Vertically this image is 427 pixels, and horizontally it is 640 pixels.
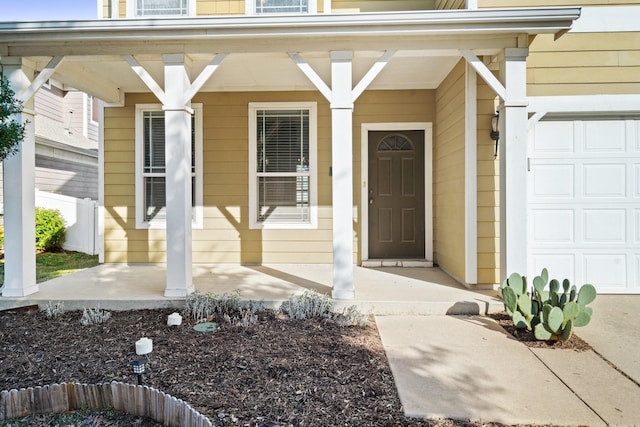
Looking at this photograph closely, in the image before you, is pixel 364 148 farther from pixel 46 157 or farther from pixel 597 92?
pixel 46 157

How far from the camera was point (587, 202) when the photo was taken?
4.59 meters

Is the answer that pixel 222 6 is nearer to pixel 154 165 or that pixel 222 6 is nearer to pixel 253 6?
pixel 253 6

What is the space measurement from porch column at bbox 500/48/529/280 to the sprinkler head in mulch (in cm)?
280

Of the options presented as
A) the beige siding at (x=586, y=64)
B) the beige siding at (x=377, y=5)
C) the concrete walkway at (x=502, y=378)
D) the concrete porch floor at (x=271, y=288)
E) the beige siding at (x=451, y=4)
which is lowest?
the concrete walkway at (x=502, y=378)

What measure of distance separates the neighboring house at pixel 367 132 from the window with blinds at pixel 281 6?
20 mm

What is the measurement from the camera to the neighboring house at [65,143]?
9.29 metres

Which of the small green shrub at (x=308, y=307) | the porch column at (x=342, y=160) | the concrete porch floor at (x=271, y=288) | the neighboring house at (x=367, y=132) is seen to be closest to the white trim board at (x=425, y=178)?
the neighboring house at (x=367, y=132)

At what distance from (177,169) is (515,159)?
3.33m

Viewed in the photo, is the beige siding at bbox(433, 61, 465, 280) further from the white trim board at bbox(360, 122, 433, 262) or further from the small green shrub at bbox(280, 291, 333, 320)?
the small green shrub at bbox(280, 291, 333, 320)

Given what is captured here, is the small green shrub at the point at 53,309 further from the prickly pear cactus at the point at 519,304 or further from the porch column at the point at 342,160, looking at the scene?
the prickly pear cactus at the point at 519,304

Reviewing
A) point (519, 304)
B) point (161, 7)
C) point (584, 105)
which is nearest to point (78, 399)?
point (519, 304)

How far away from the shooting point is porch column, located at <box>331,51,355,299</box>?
4102mm

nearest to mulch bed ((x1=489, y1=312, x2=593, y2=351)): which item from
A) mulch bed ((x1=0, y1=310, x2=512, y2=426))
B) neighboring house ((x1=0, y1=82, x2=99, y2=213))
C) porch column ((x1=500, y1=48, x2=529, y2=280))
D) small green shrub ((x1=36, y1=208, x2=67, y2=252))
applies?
porch column ((x1=500, y1=48, x2=529, y2=280))

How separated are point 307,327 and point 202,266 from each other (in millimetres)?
2932
